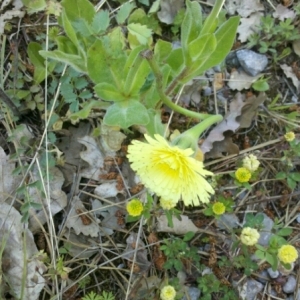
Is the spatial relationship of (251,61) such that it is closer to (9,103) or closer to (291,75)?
(291,75)

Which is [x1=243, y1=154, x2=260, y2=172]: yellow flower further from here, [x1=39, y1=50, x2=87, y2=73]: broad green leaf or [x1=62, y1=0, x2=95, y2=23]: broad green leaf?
[x1=62, y1=0, x2=95, y2=23]: broad green leaf

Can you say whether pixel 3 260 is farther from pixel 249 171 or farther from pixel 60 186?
pixel 249 171

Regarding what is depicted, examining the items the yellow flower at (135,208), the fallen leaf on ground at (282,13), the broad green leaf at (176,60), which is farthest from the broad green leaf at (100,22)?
the fallen leaf on ground at (282,13)

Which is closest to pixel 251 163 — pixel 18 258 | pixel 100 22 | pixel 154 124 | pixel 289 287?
pixel 154 124

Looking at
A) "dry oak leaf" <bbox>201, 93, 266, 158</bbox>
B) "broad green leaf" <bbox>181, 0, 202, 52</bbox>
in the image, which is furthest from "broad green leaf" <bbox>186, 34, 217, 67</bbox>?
"dry oak leaf" <bbox>201, 93, 266, 158</bbox>

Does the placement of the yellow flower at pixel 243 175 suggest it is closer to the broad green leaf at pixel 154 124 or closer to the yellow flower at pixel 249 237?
the yellow flower at pixel 249 237

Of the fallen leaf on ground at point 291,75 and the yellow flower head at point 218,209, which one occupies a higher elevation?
the fallen leaf on ground at point 291,75
